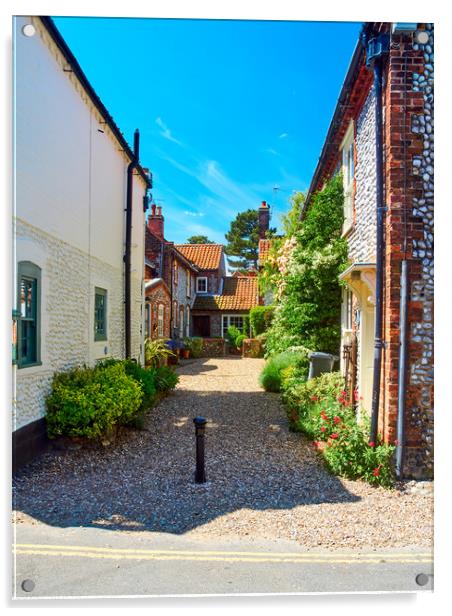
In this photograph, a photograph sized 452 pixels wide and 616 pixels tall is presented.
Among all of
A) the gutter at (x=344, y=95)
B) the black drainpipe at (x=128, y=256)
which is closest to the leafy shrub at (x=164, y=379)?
the black drainpipe at (x=128, y=256)

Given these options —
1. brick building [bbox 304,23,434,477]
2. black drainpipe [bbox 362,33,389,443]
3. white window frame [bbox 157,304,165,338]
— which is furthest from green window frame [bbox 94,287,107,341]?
white window frame [bbox 157,304,165,338]

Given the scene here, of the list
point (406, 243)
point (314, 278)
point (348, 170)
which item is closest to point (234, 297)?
point (314, 278)

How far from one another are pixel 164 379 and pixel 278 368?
261 cm

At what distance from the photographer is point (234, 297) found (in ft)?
31.7

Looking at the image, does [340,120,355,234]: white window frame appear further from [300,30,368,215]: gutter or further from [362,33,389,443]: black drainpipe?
[362,33,389,443]: black drainpipe

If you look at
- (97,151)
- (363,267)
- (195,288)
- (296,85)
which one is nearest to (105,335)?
(97,151)

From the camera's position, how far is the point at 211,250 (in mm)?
5859

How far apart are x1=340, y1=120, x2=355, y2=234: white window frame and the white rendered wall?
3675 mm

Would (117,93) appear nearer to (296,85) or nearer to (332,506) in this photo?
(296,85)

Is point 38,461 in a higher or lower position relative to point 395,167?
lower

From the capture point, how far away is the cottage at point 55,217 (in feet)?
13.6

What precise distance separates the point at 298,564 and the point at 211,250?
12.1 feet

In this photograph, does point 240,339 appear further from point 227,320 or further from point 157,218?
point 157,218

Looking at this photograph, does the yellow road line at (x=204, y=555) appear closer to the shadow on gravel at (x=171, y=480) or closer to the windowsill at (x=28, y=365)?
the shadow on gravel at (x=171, y=480)
